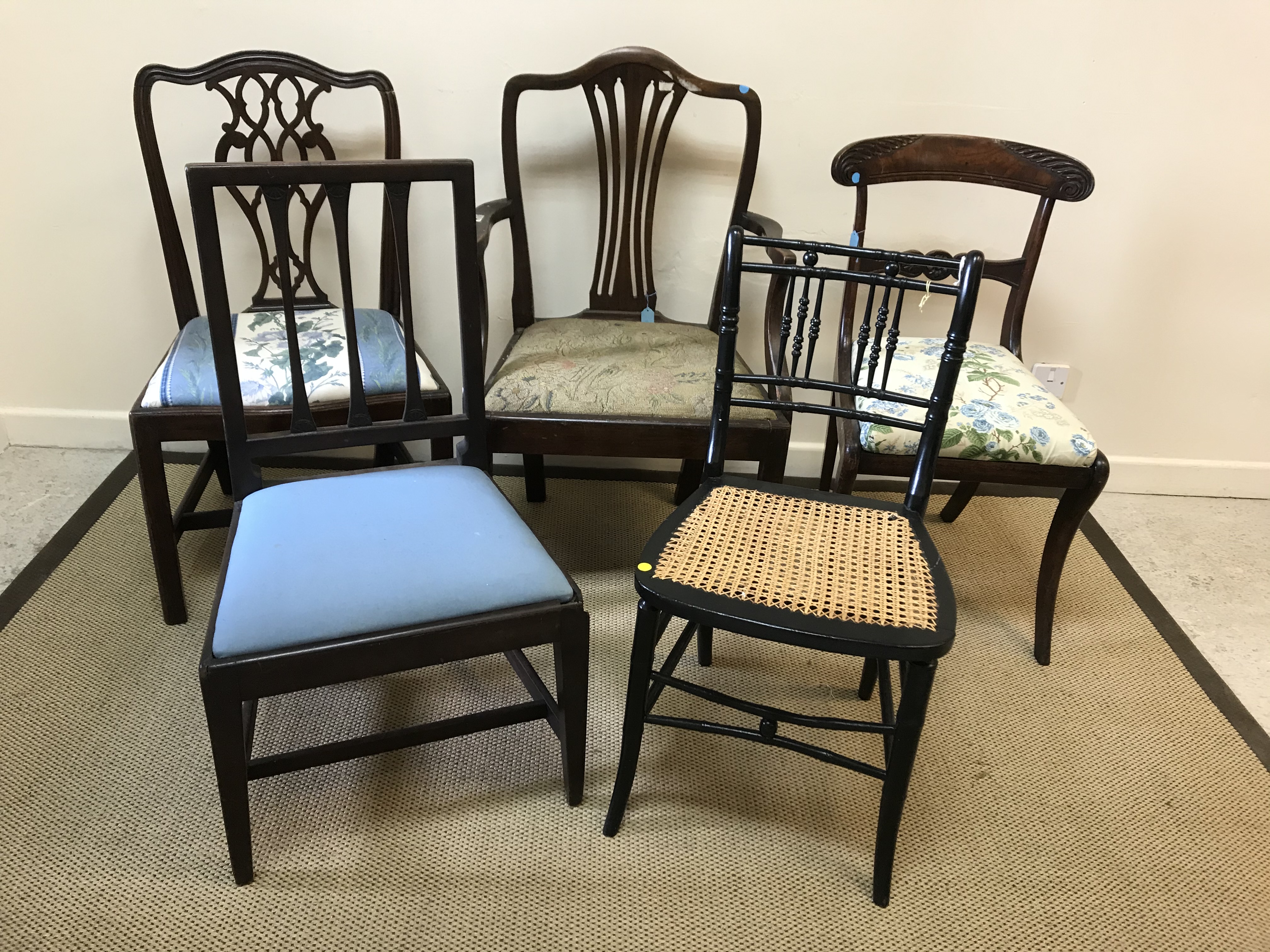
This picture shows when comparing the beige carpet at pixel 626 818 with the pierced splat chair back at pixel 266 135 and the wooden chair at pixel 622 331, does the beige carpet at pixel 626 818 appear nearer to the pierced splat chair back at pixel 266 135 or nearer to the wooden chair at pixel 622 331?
the wooden chair at pixel 622 331

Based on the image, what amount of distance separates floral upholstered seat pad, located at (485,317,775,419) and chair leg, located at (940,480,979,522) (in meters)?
0.78

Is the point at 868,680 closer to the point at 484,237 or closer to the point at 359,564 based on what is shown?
the point at 359,564

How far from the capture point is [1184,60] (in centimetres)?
185

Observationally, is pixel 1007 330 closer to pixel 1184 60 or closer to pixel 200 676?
pixel 1184 60

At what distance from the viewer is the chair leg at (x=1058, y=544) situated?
1569 millimetres

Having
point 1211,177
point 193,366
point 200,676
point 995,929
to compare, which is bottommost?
point 995,929

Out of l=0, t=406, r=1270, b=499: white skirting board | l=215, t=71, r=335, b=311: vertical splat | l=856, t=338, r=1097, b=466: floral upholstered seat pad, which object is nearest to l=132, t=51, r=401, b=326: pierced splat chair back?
l=215, t=71, r=335, b=311: vertical splat

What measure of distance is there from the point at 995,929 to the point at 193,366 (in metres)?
1.61

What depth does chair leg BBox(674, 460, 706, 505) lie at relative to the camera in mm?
2025

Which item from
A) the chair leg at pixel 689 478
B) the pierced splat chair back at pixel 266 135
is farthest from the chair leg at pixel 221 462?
the chair leg at pixel 689 478

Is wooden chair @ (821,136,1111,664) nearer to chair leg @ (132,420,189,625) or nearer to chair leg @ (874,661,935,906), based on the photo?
chair leg @ (874,661,935,906)

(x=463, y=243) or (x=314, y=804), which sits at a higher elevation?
(x=463, y=243)

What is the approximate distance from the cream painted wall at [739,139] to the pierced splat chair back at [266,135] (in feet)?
0.37

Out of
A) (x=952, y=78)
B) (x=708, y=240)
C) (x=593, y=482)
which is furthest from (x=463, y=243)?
(x=952, y=78)
